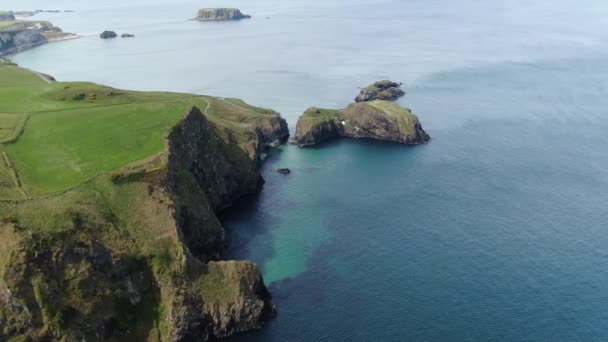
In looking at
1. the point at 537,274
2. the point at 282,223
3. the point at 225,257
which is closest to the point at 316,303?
the point at 225,257

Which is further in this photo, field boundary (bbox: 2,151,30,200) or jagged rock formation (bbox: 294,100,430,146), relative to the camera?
jagged rock formation (bbox: 294,100,430,146)

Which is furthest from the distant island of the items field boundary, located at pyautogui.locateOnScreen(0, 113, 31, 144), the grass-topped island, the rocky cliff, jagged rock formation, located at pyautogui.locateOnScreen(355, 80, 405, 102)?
field boundary, located at pyautogui.locateOnScreen(0, 113, 31, 144)

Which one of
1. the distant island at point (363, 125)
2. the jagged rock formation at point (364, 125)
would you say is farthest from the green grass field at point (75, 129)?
the jagged rock formation at point (364, 125)

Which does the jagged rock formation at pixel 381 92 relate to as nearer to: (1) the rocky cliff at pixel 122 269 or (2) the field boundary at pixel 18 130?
(1) the rocky cliff at pixel 122 269

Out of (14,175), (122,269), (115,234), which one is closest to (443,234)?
(122,269)

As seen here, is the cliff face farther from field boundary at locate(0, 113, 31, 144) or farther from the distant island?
the distant island
